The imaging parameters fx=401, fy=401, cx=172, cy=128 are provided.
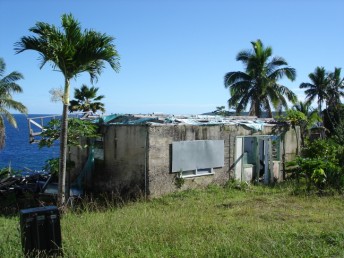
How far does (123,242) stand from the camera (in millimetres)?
6039

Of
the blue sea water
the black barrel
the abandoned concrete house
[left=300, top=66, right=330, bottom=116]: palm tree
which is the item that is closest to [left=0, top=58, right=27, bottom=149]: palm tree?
the blue sea water

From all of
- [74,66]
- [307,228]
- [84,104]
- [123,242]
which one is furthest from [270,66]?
[123,242]

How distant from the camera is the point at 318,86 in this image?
44.8 metres

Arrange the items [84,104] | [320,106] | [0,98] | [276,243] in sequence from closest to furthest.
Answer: [276,243] < [0,98] < [84,104] < [320,106]

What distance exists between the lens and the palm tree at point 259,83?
28933 millimetres

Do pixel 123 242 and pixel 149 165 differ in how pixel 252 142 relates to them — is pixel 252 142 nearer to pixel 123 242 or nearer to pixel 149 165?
pixel 149 165

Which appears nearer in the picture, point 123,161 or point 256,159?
point 123,161

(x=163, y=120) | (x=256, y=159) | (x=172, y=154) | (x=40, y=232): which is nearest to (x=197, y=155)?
(x=172, y=154)

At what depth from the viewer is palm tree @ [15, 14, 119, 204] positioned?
984 cm

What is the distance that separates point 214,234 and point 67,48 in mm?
5864

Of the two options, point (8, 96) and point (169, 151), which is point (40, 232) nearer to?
point (169, 151)

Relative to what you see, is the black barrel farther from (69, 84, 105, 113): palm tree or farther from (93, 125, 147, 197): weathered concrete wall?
(69, 84, 105, 113): palm tree

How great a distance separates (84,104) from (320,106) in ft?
90.3

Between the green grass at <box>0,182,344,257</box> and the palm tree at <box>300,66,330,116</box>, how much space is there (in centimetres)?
3663
